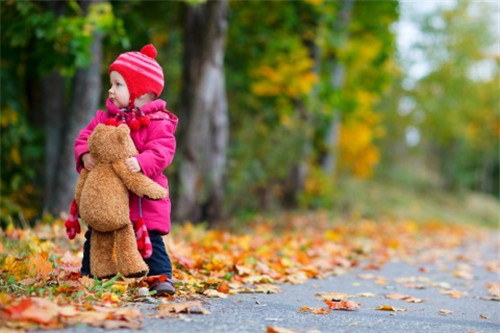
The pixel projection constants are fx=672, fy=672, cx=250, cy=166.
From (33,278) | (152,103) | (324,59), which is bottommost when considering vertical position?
(33,278)

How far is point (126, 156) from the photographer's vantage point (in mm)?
4371

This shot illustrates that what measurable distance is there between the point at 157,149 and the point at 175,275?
4.11 ft

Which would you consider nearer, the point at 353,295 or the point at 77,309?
the point at 77,309

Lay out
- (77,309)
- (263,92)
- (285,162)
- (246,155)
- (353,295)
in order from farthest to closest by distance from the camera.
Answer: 1. (263,92)
2. (285,162)
3. (246,155)
4. (353,295)
5. (77,309)

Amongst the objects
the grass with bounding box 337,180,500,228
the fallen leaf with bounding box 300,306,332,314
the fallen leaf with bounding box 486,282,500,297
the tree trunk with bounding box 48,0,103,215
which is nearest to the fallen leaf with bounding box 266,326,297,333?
the fallen leaf with bounding box 300,306,332,314

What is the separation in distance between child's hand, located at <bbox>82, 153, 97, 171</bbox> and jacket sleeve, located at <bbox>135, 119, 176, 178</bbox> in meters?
0.33

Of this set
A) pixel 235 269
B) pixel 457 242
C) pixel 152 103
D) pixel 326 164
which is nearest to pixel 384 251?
pixel 457 242

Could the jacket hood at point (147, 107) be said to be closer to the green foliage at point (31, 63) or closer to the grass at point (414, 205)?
the green foliage at point (31, 63)

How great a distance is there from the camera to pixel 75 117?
29.5ft

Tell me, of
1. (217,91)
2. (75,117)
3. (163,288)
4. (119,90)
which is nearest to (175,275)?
(163,288)

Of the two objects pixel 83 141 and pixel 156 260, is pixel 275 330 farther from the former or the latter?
pixel 83 141

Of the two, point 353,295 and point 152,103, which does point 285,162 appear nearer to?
point 353,295

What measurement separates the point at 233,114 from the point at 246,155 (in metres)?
2.98

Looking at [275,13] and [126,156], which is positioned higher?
[275,13]
